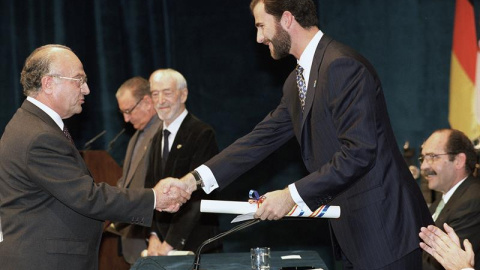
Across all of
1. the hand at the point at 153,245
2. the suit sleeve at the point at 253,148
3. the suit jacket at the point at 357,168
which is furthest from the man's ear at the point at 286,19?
the hand at the point at 153,245

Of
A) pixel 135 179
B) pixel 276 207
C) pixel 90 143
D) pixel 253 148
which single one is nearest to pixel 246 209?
pixel 276 207

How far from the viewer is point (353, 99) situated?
116 inches

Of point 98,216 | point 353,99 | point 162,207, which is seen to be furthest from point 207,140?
point 353,99

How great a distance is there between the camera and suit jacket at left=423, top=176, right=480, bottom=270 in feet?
14.3

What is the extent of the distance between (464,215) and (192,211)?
5.62 feet

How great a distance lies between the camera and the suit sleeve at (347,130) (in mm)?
2908

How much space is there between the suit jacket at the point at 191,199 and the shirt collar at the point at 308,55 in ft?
6.02

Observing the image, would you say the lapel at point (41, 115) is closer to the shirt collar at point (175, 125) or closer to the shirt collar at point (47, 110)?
the shirt collar at point (47, 110)

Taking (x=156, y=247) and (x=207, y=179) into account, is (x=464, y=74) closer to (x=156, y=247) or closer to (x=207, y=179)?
(x=156, y=247)

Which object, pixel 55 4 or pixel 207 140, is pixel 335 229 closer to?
pixel 207 140

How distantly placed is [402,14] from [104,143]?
2.78 m

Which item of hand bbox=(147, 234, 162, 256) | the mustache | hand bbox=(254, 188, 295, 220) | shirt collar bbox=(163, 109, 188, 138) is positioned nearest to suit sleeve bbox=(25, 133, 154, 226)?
hand bbox=(254, 188, 295, 220)

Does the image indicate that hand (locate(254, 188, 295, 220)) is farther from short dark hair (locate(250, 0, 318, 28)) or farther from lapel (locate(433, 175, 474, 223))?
lapel (locate(433, 175, 474, 223))

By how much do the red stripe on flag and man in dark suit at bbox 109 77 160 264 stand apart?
99.6 inches
